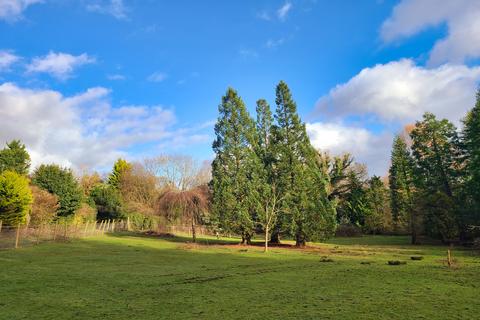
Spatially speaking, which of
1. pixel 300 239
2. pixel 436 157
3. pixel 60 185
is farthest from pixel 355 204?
pixel 60 185

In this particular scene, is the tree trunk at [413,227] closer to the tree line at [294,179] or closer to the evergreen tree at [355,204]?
the tree line at [294,179]

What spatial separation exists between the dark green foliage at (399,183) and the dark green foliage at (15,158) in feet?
141

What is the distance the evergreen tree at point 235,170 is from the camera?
27.8 m

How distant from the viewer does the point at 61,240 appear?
2445cm

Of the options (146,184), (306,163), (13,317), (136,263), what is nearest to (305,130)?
(306,163)

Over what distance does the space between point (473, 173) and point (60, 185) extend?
37.4 metres

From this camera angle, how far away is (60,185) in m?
35.1

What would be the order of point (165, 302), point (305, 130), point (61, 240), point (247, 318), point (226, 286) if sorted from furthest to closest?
point (305, 130) → point (61, 240) → point (226, 286) → point (165, 302) → point (247, 318)

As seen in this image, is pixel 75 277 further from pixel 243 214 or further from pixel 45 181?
pixel 45 181

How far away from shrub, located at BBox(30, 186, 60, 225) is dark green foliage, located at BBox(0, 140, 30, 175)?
7637 millimetres

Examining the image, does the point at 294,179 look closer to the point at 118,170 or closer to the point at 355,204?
the point at 355,204

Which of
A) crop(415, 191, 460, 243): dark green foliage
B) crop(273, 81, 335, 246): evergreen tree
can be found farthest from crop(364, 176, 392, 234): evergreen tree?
crop(273, 81, 335, 246): evergreen tree

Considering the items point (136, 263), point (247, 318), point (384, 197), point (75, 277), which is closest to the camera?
point (247, 318)

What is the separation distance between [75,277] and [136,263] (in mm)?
3939
